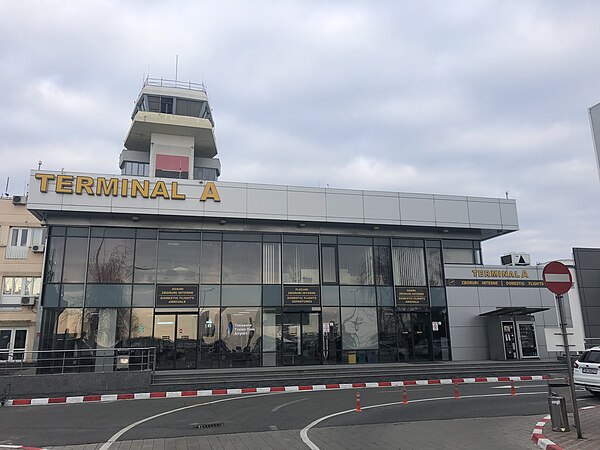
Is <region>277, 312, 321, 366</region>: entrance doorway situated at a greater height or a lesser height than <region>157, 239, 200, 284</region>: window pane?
lesser

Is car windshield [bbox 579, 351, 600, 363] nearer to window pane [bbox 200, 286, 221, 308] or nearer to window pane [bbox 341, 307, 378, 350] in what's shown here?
window pane [bbox 341, 307, 378, 350]

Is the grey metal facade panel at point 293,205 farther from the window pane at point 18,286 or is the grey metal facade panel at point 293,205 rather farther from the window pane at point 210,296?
the window pane at point 18,286

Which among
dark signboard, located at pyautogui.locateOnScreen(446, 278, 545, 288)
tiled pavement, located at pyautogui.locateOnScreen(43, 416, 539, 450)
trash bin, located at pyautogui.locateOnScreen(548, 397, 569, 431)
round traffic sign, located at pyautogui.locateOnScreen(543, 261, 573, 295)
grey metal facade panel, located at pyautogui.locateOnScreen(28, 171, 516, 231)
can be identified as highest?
grey metal facade panel, located at pyautogui.locateOnScreen(28, 171, 516, 231)

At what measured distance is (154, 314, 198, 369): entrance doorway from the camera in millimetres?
22969

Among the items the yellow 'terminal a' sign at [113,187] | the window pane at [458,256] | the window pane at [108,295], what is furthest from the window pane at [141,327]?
the window pane at [458,256]

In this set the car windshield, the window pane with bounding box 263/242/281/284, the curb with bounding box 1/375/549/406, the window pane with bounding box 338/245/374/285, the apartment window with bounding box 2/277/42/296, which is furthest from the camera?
the apartment window with bounding box 2/277/42/296

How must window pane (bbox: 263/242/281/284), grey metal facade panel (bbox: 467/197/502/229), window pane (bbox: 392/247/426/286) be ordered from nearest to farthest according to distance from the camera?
1. window pane (bbox: 263/242/281/284)
2. window pane (bbox: 392/247/426/286)
3. grey metal facade panel (bbox: 467/197/502/229)

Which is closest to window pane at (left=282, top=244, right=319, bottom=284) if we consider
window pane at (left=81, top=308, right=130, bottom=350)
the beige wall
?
window pane at (left=81, top=308, right=130, bottom=350)

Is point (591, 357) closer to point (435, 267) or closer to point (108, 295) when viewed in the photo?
point (435, 267)

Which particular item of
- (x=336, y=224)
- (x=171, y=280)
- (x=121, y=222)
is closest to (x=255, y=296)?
(x=171, y=280)

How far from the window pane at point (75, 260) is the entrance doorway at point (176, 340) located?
4.10 meters

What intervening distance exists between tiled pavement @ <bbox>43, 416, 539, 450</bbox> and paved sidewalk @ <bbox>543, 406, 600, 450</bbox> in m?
0.42

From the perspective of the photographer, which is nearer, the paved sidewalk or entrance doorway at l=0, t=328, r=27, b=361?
the paved sidewalk

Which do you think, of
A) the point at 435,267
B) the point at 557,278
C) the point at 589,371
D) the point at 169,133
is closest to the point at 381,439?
the point at 557,278
